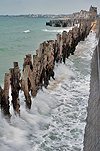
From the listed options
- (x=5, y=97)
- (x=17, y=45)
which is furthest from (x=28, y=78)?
(x=17, y=45)

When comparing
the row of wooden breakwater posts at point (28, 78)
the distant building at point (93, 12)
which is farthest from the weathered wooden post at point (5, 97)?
the distant building at point (93, 12)

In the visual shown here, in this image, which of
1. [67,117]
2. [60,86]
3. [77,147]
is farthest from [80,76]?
[77,147]

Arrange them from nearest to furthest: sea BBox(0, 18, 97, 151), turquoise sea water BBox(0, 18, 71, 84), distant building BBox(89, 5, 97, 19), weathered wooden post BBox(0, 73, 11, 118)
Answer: sea BBox(0, 18, 97, 151) < weathered wooden post BBox(0, 73, 11, 118) < turquoise sea water BBox(0, 18, 71, 84) < distant building BBox(89, 5, 97, 19)

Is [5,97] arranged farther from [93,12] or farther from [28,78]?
[93,12]

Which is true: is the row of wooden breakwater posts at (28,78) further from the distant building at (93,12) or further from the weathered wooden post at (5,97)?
the distant building at (93,12)

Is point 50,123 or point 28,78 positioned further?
point 28,78

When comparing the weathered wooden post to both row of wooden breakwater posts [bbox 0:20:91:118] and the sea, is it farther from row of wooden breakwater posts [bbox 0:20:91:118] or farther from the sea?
the sea

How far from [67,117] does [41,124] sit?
689 millimetres

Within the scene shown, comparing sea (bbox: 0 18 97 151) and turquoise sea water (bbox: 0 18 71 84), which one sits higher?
turquoise sea water (bbox: 0 18 71 84)

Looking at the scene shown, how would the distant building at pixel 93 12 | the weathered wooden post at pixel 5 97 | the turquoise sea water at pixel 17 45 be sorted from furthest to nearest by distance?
the distant building at pixel 93 12
the turquoise sea water at pixel 17 45
the weathered wooden post at pixel 5 97

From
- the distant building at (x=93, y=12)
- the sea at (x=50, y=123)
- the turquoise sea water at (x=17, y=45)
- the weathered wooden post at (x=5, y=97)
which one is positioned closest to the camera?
the sea at (x=50, y=123)

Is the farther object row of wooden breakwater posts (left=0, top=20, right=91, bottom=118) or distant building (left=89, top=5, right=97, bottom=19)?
distant building (left=89, top=5, right=97, bottom=19)

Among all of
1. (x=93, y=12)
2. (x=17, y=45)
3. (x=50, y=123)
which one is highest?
(x=93, y=12)

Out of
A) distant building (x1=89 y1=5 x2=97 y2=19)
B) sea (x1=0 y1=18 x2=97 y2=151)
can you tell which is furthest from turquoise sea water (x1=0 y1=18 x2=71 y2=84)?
distant building (x1=89 y1=5 x2=97 y2=19)
